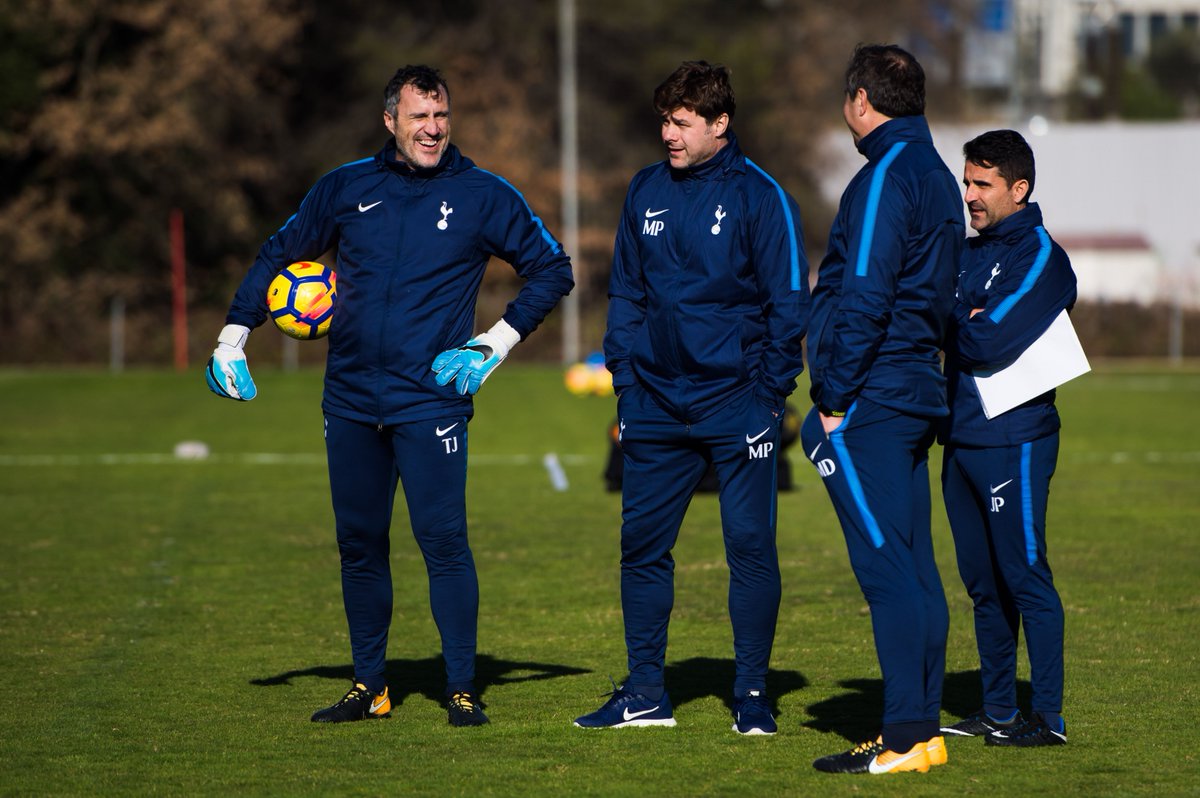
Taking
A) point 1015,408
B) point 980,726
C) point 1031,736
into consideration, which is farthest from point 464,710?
point 1015,408

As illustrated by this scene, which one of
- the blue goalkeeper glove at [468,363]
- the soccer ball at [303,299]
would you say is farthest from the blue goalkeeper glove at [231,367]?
the blue goalkeeper glove at [468,363]

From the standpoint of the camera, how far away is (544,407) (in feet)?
77.5

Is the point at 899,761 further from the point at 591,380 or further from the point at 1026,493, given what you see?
the point at 591,380

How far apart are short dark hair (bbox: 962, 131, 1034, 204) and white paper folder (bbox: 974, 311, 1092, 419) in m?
0.52

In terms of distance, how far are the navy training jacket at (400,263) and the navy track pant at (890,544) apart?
4.86ft

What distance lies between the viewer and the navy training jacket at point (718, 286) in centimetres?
580

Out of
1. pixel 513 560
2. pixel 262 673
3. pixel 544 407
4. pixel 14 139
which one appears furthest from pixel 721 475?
pixel 14 139

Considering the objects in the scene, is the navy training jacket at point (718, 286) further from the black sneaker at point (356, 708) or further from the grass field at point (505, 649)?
the black sneaker at point (356, 708)

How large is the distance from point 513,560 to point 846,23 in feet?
136

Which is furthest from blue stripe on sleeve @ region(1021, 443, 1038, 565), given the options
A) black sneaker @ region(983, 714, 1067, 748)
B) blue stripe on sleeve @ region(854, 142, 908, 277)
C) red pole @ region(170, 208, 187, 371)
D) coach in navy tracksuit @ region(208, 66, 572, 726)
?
red pole @ region(170, 208, 187, 371)

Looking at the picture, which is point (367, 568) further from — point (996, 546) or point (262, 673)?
point (996, 546)

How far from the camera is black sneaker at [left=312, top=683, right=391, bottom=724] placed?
6141mm

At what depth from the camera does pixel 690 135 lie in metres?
5.80

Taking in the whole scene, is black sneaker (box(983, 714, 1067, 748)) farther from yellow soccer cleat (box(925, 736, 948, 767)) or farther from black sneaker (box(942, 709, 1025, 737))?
yellow soccer cleat (box(925, 736, 948, 767))
